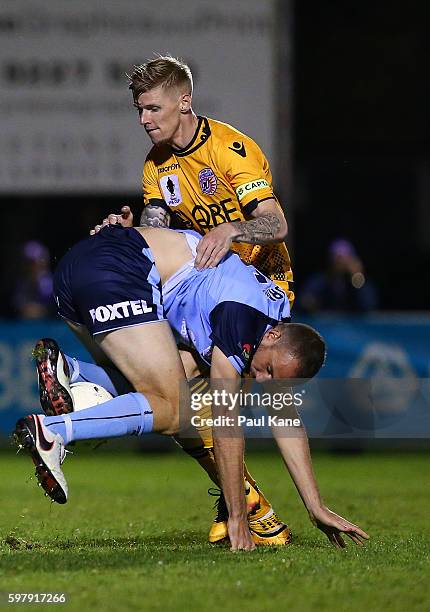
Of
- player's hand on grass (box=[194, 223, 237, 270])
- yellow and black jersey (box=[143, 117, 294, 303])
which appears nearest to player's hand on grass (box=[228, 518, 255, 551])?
player's hand on grass (box=[194, 223, 237, 270])

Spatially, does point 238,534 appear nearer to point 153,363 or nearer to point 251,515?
point 251,515

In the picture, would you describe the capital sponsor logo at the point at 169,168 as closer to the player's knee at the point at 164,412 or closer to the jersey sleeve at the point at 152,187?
the jersey sleeve at the point at 152,187

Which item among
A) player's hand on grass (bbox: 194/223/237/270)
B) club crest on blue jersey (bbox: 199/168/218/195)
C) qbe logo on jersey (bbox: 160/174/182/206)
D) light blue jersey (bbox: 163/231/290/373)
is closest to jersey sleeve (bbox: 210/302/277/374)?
light blue jersey (bbox: 163/231/290/373)

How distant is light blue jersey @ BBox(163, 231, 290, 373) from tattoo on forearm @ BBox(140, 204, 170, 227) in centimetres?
55

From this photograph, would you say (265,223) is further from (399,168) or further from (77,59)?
(399,168)

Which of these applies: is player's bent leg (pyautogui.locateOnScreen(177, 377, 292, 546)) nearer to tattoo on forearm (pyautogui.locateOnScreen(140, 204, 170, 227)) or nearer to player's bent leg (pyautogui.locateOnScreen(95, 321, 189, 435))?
player's bent leg (pyautogui.locateOnScreen(95, 321, 189, 435))

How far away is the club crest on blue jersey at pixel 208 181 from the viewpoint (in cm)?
689

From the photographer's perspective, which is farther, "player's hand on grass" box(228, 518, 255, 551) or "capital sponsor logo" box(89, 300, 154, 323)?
"capital sponsor logo" box(89, 300, 154, 323)

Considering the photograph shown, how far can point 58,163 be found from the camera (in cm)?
1283

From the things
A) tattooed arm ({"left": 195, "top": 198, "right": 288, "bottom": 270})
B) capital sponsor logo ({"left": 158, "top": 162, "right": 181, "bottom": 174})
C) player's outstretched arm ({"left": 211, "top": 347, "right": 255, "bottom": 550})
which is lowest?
player's outstretched arm ({"left": 211, "top": 347, "right": 255, "bottom": 550})

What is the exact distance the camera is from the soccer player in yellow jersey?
21.4ft
